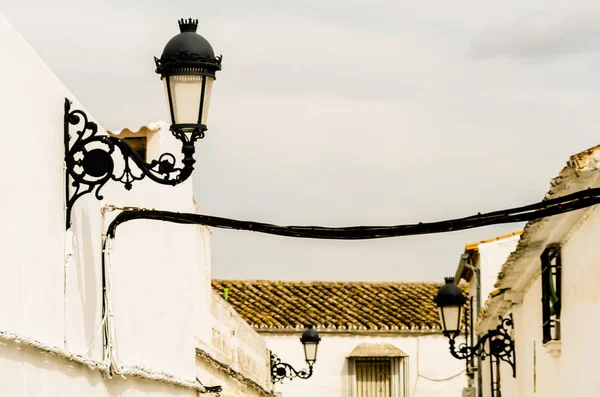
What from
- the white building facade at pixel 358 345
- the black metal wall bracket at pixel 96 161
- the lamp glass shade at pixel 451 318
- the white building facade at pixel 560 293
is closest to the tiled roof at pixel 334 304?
the white building facade at pixel 358 345

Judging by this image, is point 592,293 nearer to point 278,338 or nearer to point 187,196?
point 187,196

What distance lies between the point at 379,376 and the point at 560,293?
71.9 ft

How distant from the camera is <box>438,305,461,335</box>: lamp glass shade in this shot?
1342 centimetres

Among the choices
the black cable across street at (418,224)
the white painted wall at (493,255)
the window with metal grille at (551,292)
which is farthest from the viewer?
the white painted wall at (493,255)

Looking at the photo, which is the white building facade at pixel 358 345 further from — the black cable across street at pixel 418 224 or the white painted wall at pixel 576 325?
the black cable across street at pixel 418 224

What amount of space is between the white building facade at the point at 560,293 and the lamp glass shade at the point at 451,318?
0.54m

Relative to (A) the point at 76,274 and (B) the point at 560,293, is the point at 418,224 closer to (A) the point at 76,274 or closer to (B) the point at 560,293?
(A) the point at 76,274

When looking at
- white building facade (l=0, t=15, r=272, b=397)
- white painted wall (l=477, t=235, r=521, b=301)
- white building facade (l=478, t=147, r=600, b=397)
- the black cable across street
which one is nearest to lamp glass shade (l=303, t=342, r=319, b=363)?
white painted wall (l=477, t=235, r=521, b=301)

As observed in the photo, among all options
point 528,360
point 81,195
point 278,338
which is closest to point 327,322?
point 278,338

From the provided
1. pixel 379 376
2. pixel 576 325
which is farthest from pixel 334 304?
pixel 576 325

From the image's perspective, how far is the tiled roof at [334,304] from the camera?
3138cm

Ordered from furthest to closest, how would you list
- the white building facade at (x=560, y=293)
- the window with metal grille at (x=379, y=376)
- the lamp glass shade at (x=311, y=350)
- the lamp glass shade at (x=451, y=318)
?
the window with metal grille at (x=379, y=376)
the lamp glass shade at (x=311, y=350)
the lamp glass shade at (x=451, y=318)
the white building facade at (x=560, y=293)

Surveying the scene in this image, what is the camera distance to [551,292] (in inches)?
392

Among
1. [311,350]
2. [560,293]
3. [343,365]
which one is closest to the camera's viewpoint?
[560,293]
